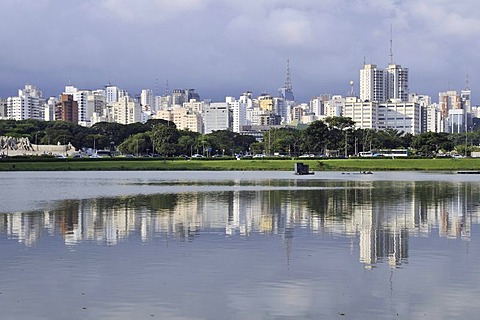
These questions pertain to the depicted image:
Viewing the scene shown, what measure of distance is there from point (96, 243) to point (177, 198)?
19506 millimetres

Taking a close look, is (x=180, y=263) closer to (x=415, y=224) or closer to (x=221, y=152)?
(x=415, y=224)

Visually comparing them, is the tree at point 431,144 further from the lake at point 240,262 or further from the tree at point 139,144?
the lake at point 240,262

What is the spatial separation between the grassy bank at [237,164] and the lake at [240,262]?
212 ft

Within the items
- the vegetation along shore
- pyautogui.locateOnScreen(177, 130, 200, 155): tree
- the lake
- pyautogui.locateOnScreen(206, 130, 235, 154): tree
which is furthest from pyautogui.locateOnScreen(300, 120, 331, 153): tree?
the lake

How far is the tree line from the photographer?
138m

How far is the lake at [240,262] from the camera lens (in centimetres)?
1413

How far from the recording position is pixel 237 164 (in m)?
104

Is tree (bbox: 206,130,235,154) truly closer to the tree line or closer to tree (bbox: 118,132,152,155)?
the tree line

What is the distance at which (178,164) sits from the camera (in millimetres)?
105875

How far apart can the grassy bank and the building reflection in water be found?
55.4m

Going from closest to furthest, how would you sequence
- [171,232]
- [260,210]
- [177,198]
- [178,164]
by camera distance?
[171,232]
[260,210]
[177,198]
[178,164]

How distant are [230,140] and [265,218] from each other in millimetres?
150372

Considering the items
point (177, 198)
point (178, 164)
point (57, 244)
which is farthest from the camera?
point (178, 164)

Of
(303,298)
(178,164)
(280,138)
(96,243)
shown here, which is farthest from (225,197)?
(280,138)
